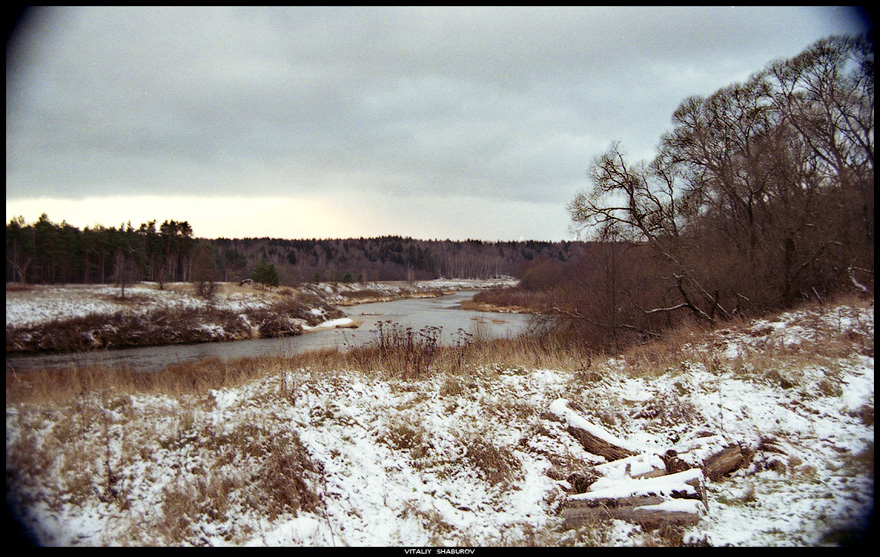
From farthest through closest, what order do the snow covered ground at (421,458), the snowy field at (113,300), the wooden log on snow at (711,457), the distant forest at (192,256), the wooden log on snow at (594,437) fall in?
the snowy field at (113,300)
the distant forest at (192,256)
the wooden log on snow at (594,437)
the wooden log on snow at (711,457)
the snow covered ground at (421,458)

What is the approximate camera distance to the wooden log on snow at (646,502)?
406 cm

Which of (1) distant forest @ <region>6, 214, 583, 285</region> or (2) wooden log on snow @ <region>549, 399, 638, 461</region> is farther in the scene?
(1) distant forest @ <region>6, 214, 583, 285</region>

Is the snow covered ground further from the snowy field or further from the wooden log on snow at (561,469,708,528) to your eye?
the snowy field

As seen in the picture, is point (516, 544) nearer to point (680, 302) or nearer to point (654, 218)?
point (680, 302)

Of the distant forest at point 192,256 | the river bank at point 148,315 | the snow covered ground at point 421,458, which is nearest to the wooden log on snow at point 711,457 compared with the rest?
the snow covered ground at point 421,458

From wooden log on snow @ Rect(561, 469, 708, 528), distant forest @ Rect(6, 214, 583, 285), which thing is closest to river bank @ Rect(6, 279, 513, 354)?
distant forest @ Rect(6, 214, 583, 285)

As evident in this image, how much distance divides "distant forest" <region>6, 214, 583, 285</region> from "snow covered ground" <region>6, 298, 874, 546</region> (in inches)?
167

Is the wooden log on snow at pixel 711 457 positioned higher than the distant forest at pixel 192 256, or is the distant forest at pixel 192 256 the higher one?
the distant forest at pixel 192 256

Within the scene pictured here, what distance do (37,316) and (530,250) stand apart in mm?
157795

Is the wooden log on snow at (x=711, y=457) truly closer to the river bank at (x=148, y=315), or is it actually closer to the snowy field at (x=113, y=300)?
the river bank at (x=148, y=315)

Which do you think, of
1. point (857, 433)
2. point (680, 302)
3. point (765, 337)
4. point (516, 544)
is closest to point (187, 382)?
point (516, 544)

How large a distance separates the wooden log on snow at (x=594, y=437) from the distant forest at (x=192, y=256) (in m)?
8.84

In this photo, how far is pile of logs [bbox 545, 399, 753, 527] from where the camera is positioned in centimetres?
414

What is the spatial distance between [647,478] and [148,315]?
98.3 ft
